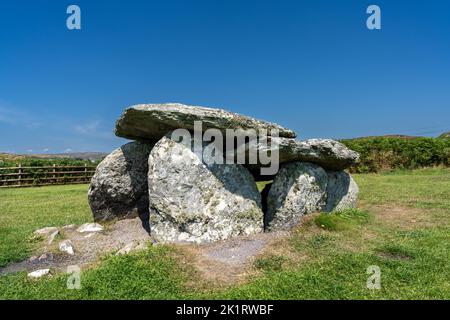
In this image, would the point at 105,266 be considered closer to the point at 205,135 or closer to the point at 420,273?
the point at 205,135

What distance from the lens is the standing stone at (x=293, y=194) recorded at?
29.1 ft

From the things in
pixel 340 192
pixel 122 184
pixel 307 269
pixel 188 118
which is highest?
pixel 188 118

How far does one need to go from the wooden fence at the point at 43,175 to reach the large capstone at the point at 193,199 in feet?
A: 84.4

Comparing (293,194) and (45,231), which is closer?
(293,194)

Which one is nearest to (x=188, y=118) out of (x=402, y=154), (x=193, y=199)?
(x=193, y=199)

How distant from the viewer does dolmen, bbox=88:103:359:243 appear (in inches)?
328

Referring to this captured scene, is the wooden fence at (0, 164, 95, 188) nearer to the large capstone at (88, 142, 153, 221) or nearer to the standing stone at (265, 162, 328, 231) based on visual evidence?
the large capstone at (88, 142, 153, 221)

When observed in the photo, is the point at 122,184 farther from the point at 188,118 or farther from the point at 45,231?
the point at 188,118

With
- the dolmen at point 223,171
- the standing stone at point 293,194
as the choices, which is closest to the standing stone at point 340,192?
the dolmen at point 223,171

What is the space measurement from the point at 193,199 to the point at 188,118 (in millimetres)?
1752

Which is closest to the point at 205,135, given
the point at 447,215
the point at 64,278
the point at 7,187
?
the point at 64,278

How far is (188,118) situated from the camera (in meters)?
8.23

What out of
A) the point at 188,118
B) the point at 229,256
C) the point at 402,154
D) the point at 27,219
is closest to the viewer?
the point at 229,256
